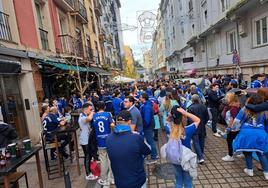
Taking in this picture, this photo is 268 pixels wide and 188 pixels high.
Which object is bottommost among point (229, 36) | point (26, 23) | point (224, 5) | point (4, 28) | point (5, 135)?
point (5, 135)

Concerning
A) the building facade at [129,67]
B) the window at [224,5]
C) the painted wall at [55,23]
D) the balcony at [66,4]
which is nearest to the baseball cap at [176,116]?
the painted wall at [55,23]

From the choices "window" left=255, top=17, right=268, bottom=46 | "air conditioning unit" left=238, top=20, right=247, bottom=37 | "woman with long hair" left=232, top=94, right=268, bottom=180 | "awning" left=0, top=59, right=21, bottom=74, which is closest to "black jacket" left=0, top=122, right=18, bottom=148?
"awning" left=0, top=59, right=21, bottom=74

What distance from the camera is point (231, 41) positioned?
16375mm

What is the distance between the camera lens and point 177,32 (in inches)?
1438

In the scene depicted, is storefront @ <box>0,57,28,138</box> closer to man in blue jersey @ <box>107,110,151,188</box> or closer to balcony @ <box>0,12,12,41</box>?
balcony @ <box>0,12,12,41</box>

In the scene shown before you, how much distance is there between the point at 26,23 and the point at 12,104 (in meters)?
3.72

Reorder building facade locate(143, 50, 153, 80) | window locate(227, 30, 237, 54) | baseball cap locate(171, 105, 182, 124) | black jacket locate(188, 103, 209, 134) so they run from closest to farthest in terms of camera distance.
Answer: baseball cap locate(171, 105, 182, 124)
black jacket locate(188, 103, 209, 134)
window locate(227, 30, 237, 54)
building facade locate(143, 50, 153, 80)

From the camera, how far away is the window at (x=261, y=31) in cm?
1160

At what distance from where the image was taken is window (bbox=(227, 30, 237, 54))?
15490 millimetres

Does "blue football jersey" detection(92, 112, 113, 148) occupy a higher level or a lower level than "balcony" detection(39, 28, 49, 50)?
lower

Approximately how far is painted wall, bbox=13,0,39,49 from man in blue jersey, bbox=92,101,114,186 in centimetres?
639

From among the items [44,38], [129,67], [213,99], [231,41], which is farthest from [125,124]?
[129,67]

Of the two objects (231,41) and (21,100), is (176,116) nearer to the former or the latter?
(21,100)

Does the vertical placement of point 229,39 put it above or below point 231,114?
above
